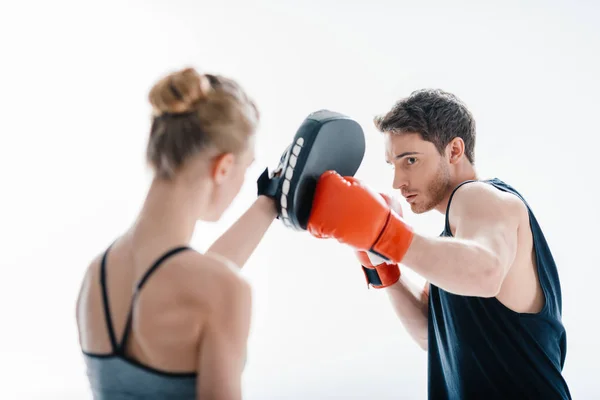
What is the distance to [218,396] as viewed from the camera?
0.95 m

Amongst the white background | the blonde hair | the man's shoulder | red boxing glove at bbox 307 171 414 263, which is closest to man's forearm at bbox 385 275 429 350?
the man's shoulder

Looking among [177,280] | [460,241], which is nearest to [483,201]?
[460,241]

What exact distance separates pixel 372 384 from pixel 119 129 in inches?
69.1

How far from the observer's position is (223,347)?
970mm

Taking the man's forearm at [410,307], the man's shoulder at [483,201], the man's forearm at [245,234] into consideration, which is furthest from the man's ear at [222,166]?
the man's forearm at [410,307]

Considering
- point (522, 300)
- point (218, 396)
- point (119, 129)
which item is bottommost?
point (218, 396)

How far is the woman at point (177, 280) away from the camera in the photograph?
3.19 ft

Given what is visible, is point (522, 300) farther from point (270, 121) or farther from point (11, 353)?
point (11, 353)

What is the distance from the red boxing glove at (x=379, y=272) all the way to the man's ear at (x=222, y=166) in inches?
35.8

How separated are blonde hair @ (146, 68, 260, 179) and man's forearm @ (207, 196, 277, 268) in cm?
48

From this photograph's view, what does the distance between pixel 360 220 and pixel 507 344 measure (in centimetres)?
57

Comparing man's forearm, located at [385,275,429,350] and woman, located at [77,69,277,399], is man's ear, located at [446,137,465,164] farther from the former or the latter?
woman, located at [77,69,277,399]

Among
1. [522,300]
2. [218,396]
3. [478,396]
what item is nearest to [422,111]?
[522,300]

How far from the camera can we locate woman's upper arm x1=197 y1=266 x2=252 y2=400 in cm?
96
